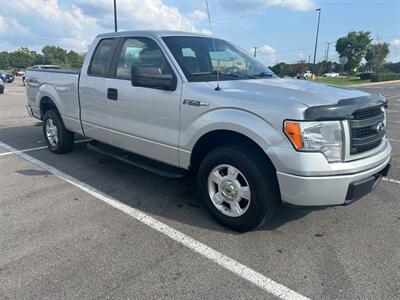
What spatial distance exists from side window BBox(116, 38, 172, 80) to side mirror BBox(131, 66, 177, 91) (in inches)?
3.1

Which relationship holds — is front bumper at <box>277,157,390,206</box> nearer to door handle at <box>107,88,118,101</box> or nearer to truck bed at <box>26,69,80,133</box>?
door handle at <box>107,88,118,101</box>

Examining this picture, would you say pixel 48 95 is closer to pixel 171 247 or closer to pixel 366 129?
pixel 171 247

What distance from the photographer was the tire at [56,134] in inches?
225

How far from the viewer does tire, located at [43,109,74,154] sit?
5.70 metres

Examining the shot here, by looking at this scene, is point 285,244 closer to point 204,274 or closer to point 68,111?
point 204,274

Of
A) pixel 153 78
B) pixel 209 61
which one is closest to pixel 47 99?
pixel 153 78

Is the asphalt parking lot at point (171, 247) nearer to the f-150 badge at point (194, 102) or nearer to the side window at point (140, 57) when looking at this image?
the f-150 badge at point (194, 102)

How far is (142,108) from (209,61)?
3.15 ft

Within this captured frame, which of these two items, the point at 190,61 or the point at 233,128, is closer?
the point at 233,128

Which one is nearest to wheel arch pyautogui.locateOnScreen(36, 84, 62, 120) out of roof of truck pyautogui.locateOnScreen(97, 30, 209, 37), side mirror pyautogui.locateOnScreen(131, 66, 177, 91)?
roof of truck pyautogui.locateOnScreen(97, 30, 209, 37)

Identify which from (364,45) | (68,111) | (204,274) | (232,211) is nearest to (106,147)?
(68,111)

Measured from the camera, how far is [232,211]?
3.37 meters

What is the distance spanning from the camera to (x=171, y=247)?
3078mm

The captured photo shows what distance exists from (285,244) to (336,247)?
464 millimetres
